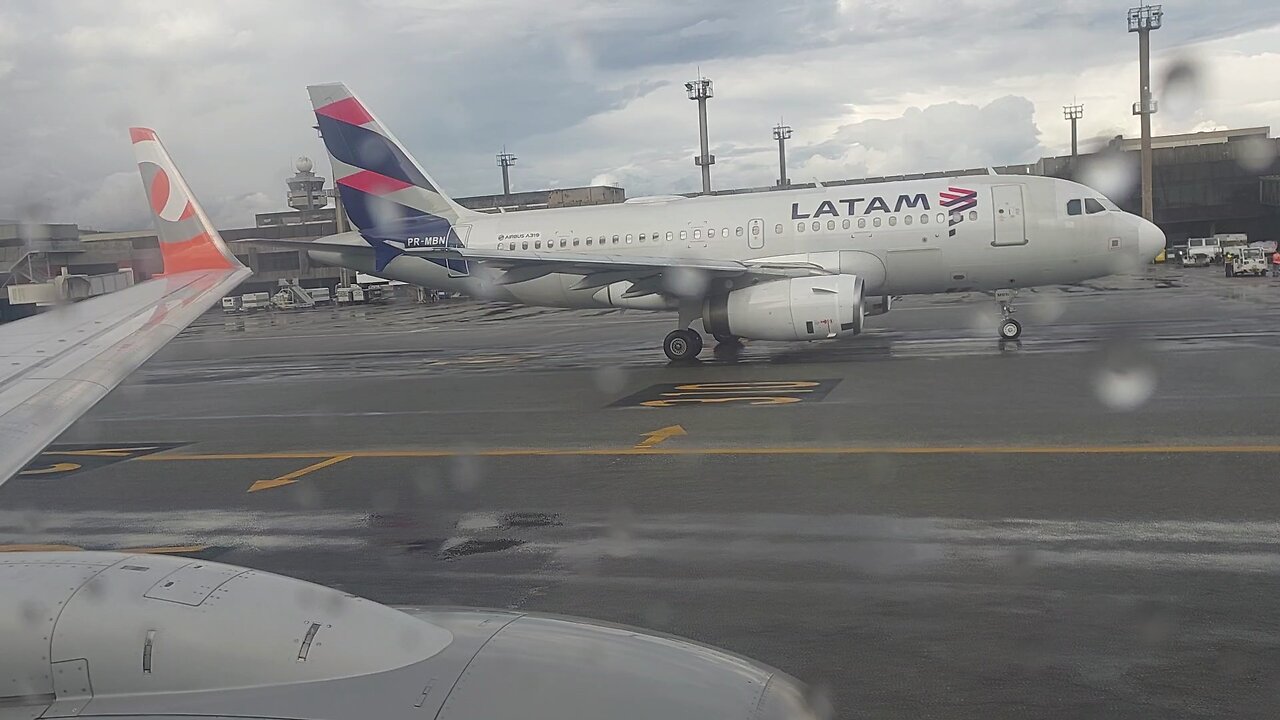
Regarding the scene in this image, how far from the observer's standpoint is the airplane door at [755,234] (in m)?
24.8

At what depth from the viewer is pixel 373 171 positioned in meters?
28.0

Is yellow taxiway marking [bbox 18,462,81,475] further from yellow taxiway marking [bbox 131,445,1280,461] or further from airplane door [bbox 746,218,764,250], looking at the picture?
airplane door [bbox 746,218,764,250]

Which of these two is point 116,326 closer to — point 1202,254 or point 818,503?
point 818,503

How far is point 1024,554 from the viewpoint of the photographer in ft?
29.0

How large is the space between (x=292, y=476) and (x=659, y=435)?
5.21 metres

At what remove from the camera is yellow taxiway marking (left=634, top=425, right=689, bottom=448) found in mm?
14652

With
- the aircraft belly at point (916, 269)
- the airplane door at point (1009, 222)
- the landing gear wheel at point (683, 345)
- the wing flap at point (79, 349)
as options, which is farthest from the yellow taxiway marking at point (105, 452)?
the airplane door at point (1009, 222)

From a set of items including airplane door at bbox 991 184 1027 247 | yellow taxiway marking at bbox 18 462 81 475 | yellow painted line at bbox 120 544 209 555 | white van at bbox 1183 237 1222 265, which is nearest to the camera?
yellow painted line at bbox 120 544 209 555

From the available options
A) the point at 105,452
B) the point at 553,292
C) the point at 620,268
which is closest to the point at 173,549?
the point at 105,452

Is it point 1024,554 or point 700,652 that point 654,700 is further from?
point 1024,554

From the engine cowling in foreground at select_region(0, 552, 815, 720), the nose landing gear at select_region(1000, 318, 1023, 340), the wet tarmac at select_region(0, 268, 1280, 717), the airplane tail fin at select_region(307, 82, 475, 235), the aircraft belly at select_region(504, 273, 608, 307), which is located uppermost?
the airplane tail fin at select_region(307, 82, 475, 235)

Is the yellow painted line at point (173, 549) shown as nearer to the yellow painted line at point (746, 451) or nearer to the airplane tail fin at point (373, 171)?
the yellow painted line at point (746, 451)

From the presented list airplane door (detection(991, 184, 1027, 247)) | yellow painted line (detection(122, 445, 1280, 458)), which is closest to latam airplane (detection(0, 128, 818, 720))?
yellow painted line (detection(122, 445, 1280, 458))

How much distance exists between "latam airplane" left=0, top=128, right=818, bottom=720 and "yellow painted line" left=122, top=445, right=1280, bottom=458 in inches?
372
